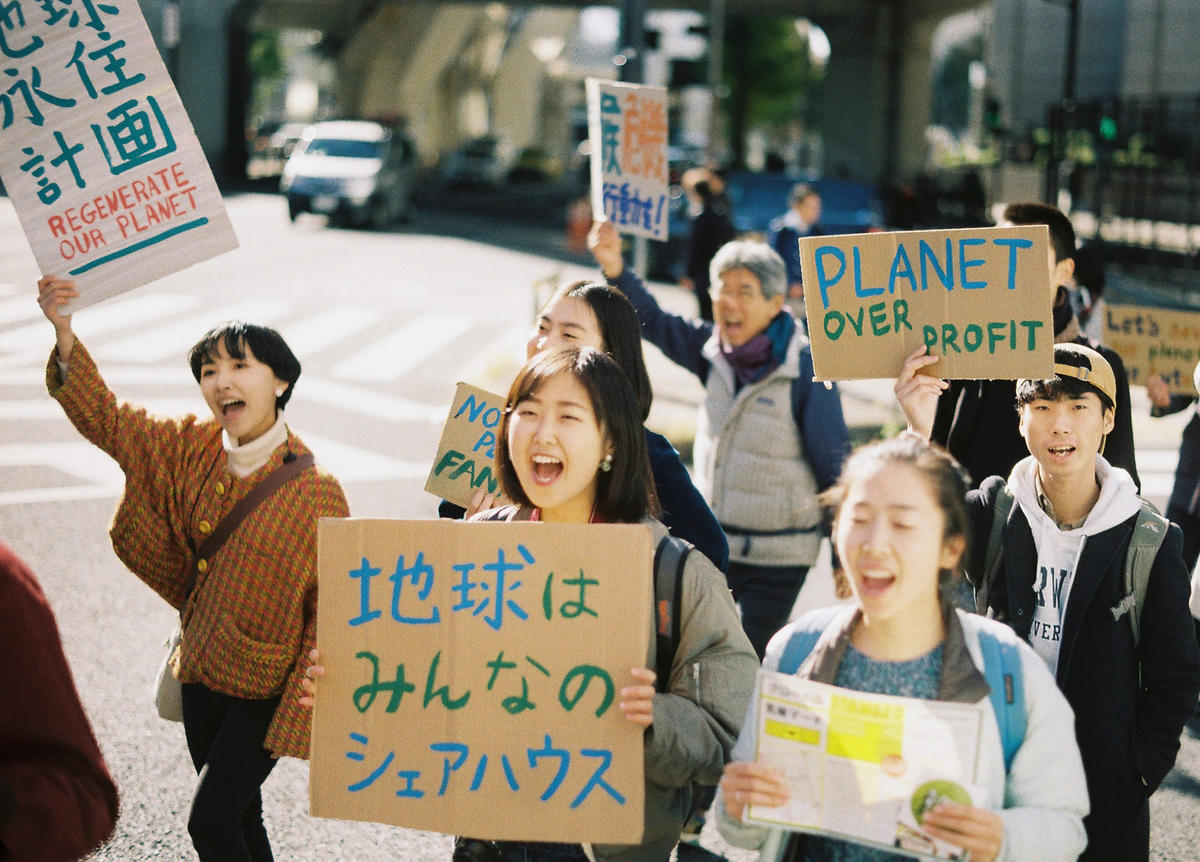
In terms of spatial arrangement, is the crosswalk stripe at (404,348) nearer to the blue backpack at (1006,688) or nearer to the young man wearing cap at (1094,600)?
the young man wearing cap at (1094,600)

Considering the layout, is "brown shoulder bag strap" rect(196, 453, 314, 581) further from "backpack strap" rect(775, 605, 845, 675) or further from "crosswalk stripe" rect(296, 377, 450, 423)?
"crosswalk stripe" rect(296, 377, 450, 423)

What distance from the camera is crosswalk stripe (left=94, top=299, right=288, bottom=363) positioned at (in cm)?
1418

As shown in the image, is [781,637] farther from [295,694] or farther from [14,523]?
[14,523]

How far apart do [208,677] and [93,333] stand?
41.5 ft

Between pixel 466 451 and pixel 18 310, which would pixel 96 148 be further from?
pixel 18 310

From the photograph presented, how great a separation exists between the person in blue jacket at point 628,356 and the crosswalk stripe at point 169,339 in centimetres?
923

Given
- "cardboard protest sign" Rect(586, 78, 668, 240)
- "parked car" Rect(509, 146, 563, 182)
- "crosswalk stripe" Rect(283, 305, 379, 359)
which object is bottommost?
"parked car" Rect(509, 146, 563, 182)

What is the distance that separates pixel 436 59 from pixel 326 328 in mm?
38185

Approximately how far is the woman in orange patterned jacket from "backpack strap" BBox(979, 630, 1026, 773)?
1.72m

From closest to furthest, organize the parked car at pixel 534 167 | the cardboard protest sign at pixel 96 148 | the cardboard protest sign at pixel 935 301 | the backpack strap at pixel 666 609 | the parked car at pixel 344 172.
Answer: the backpack strap at pixel 666 609, the cardboard protest sign at pixel 935 301, the cardboard protest sign at pixel 96 148, the parked car at pixel 344 172, the parked car at pixel 534 167

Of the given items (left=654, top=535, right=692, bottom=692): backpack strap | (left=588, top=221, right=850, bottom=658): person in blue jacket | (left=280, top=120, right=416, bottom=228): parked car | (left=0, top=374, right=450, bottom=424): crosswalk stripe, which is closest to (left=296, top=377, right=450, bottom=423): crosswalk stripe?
(left=0, top=374, right=450, bottom=424): crosswalk stripe

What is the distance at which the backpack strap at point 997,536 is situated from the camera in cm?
344

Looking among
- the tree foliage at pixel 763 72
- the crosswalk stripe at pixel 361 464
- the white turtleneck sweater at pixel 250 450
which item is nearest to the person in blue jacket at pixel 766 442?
the white turtleneck sweater at pixel 250 450

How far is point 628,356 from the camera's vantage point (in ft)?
12.7
